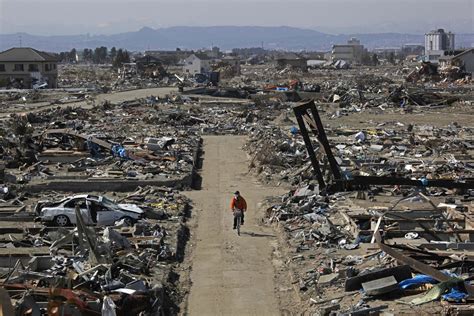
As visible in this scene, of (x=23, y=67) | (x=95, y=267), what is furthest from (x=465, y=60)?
(x=95, y=267)

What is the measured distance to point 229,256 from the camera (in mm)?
17734

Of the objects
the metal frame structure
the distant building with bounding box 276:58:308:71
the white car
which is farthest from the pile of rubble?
the distant building with bounding box 276:58:308:71

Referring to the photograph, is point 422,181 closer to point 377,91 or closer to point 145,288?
point 145,288

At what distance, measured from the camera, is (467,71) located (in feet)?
301

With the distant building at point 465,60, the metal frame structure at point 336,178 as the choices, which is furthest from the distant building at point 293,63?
the metal frame structure at point 336,178

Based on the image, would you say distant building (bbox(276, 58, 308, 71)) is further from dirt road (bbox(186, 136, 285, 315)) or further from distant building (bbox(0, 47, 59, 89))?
dirt road (bbox(186, 136, 285, 315))

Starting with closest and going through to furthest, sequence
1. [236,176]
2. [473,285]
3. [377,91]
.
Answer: [473,285] → [236,176] → [377,91]

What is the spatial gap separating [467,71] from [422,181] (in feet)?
251

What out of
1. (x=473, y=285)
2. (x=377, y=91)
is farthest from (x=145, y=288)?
(x=377, y=91)

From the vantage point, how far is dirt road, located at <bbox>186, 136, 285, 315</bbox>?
575 inches

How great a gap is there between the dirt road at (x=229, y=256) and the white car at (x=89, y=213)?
1990mm

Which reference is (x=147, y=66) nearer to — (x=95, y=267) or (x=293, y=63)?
(x=293, y=63)

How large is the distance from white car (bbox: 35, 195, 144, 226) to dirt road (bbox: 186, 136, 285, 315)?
6.53ft

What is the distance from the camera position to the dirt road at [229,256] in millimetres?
14594
